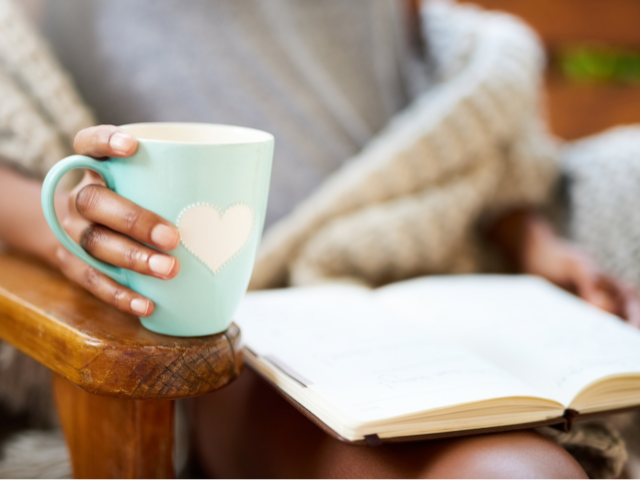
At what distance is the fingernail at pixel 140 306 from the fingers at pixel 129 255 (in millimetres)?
29

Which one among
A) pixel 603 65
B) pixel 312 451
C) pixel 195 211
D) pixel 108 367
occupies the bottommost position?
pixel 312 451

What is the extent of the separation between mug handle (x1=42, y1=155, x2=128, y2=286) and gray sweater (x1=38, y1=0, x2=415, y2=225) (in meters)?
0.41

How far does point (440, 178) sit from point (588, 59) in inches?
39.3

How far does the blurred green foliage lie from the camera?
149cm

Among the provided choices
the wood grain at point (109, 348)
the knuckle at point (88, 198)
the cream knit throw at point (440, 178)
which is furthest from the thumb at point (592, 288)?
the knuckle at point (88, 198)

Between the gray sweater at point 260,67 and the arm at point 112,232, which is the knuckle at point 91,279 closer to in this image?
the arm at point 112,232

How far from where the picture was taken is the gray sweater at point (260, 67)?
74cm

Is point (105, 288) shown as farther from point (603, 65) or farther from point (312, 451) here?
point (603, 65)

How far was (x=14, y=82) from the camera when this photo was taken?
59 cm


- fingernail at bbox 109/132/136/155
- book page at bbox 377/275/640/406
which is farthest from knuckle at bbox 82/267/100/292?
book page at bbox 377/275/640/406

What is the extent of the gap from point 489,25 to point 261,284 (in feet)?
1.96

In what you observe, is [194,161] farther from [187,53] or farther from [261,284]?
[187,53]

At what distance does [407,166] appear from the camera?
762mm

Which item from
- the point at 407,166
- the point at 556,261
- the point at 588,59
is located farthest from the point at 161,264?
the point at 588,59
